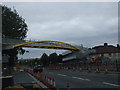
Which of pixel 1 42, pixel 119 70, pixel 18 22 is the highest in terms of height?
pixel 18 22

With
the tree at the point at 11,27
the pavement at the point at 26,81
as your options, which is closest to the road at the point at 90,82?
the pavement at the point at 26,81

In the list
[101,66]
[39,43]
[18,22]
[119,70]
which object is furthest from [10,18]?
[119,70]

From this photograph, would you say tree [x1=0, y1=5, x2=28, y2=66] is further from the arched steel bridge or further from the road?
the road

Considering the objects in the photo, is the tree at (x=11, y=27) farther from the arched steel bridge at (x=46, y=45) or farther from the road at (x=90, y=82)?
the road at (x=90, y=82)

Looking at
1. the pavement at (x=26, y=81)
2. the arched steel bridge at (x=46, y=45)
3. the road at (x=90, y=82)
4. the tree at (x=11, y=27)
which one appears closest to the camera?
the pavement at (x=26, y=81)

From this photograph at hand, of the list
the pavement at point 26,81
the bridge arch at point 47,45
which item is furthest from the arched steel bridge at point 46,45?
the pavement at point 26,81

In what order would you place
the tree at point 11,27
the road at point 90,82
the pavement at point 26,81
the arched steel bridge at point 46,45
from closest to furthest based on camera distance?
the pavement at point 26,81
the road at point 90,82
the tree at point 11,27
the arched steel bridge at point 46,45

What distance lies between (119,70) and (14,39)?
3276 cm

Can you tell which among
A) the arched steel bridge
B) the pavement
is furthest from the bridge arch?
the pavement

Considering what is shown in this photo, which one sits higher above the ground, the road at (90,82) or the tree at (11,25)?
the tree at (11,25)

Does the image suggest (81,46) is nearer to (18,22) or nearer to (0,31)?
(18,22)

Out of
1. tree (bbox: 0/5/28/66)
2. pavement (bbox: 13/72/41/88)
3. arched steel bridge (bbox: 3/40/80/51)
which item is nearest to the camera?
pavement (bbox: 13/72/41/88)

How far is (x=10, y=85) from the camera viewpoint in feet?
37.9

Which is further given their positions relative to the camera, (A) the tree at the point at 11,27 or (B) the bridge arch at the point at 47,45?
(B) the bridge arch at the point at 47,45
